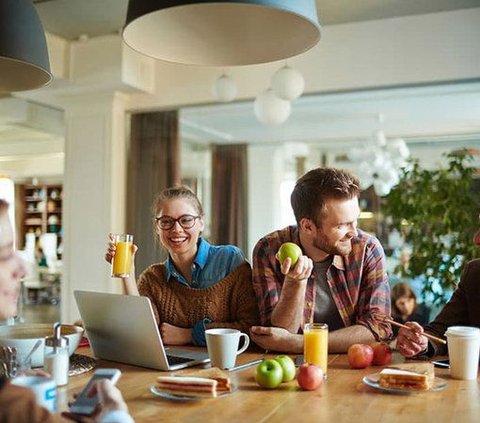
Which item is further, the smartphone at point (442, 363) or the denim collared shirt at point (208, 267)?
the denim collared shirt at point (208, 267)

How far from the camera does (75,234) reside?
536 cm

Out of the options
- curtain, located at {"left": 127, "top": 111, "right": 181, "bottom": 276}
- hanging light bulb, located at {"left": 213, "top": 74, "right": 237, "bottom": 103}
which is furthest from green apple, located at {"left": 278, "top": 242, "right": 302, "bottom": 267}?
curtain, located at {"left": 127, "top": 111, "right": 181, "bottom": 276}

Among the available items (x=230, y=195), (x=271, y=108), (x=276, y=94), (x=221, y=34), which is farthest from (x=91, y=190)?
(x=221, y=34)

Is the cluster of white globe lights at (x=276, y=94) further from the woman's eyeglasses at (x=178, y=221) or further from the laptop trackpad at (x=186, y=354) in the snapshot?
the laptop trackpad at (x=186, y=354)

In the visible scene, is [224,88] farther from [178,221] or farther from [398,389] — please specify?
[398,389]

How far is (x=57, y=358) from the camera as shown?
5.00ft

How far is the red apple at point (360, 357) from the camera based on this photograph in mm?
1721

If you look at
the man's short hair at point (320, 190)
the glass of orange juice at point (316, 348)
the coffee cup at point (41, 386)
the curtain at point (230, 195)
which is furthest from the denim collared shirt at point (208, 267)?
the curtain at point (230, 195)

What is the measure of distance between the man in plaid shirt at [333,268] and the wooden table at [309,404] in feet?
1.52

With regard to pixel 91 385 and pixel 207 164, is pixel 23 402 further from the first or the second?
pixel 207 164

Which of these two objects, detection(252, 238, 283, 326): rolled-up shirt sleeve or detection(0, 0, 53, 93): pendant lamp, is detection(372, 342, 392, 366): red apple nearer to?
detection(252, 238, 283, 326): rolled-up shirt sleeve

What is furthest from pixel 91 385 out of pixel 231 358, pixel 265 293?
pixel 265 293

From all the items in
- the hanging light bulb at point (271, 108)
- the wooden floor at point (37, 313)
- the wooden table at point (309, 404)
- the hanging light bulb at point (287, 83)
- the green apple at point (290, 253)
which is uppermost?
the hanging light bulb at point (287, 83)

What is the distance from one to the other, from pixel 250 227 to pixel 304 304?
5.20 metres
